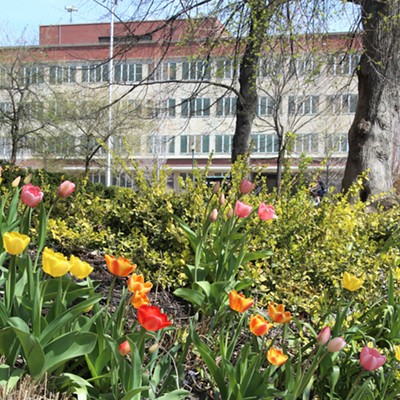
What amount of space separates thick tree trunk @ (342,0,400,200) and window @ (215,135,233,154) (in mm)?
43351

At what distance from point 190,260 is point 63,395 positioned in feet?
4.78

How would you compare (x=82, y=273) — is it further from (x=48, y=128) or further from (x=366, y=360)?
(x=48, y=128)

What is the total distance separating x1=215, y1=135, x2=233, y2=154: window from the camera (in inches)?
2023

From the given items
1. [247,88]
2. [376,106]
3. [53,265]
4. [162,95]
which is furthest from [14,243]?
[162,95]

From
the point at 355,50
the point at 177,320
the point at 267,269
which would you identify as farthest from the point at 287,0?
the point at 177,320

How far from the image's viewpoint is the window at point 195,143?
172ft

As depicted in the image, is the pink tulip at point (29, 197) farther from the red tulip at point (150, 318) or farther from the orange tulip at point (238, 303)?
the orange tulip at point (238, 303)

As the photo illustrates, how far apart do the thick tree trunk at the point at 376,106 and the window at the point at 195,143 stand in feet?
145

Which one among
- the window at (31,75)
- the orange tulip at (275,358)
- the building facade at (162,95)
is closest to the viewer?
the orange tulip at (275,358)

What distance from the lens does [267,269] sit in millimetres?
3166

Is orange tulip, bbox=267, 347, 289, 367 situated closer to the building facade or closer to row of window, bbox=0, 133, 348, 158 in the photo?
the building facade

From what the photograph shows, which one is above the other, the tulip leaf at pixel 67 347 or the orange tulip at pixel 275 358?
the tulip leaf at pixel 67 347

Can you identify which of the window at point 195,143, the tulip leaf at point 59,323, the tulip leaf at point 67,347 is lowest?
the window at point 195,143

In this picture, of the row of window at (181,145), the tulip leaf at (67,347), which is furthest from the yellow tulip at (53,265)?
the row of window at (181,145)
